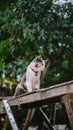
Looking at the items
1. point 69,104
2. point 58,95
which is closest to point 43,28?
point 58,95

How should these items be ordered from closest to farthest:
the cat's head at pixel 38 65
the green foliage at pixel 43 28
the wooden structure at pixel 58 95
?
the wooden structure at pixel 58 95
the cat's head at pixel 38 65
the green foliage at pixel 43 28

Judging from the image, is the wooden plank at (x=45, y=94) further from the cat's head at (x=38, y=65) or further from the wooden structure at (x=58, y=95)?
the cat's head at (x=38, y=65)

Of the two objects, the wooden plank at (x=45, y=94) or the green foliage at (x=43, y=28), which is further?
the green foliage at (x=43, y=28)

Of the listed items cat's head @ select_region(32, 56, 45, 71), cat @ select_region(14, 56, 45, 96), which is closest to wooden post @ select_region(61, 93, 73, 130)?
cat @ select_region(14, 56, 45, 96)

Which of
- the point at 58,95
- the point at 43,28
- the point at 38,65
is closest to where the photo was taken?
the point at 58,95

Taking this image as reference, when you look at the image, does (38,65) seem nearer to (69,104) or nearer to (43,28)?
(43,28)

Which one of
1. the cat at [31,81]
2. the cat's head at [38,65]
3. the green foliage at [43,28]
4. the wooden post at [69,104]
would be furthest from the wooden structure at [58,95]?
the green foliage at [43,28]

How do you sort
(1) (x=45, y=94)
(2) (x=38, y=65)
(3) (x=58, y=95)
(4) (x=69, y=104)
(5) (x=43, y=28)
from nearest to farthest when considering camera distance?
1. (4) (x=69, y=104)
2. (3) (x=58, y=95)
3. (1) (x=45, y=94)
4. (2) (x=38, y=65)
5. (5) (x=43, y=28)

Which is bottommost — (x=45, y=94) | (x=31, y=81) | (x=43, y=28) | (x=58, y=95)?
(x=31, y=81)

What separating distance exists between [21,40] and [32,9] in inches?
34.7

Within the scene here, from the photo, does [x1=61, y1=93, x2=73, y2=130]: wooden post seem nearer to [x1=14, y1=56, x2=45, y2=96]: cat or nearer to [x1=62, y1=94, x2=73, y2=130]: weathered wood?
[x1=62, y1=94, x2=73, y2=130]: weathered wood

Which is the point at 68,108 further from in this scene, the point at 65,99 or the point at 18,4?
the point at 18,4

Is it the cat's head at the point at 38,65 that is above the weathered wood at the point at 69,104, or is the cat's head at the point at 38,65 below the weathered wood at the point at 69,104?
below

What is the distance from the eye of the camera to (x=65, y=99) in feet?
14.3
